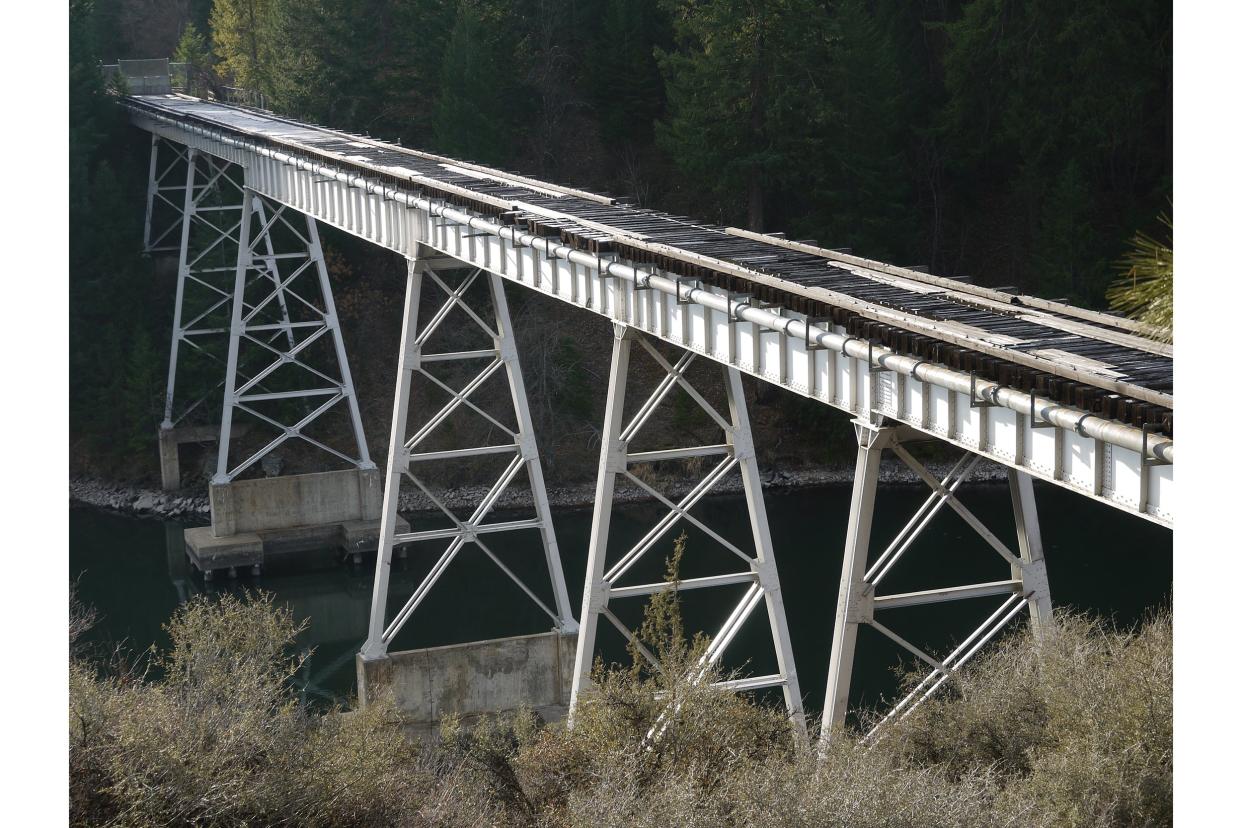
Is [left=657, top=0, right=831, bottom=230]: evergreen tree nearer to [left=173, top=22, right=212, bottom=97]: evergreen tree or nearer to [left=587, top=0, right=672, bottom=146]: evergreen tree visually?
[left=587, top=0, right=672, bottom=146]: evergreen tree

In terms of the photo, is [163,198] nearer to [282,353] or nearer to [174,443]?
[174,443]

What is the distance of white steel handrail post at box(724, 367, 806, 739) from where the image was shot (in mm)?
15930

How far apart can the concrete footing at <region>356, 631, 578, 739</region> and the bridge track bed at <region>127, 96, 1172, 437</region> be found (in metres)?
7.03

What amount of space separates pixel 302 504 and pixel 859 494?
2264 centimetres

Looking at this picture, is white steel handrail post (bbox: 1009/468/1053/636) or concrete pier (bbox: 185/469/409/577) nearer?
white steel handrail post (bbox: 1009/468/1053/636)

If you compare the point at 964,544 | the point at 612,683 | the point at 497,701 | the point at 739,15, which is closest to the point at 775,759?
the point at 612,683

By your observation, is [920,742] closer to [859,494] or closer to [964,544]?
[859,494]

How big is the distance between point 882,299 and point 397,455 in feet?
34.7

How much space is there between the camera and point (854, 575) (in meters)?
13.5

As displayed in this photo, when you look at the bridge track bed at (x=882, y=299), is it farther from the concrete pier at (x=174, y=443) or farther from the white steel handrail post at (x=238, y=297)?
the concrete pier at (x=174, y=443)

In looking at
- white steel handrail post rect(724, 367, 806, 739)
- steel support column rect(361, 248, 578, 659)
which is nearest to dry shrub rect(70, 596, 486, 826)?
white steel handrail post rect(724, 367, 806, 739)

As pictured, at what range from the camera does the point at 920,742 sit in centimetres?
1428

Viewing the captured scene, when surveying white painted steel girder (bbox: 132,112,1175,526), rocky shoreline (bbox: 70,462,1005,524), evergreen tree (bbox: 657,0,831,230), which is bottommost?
rocky shoreline (bbox: 70,462,1005,524)

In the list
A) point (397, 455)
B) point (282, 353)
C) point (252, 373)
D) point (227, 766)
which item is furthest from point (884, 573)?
point (252, 373)
